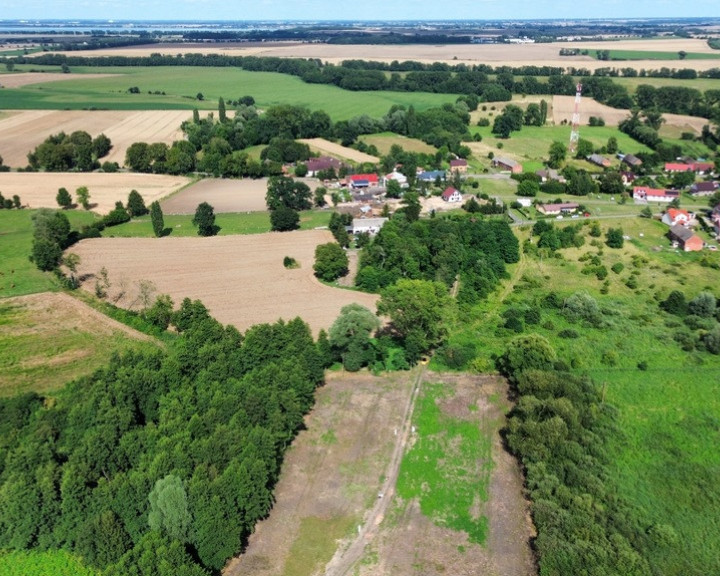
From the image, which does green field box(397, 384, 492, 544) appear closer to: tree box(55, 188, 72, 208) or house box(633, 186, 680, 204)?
house box(633, 186, 680, 204)

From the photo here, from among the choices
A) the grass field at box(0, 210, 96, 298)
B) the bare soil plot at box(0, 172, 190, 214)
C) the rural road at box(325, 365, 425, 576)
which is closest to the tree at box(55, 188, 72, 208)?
the grass field at box(0, 210, 96, 298)

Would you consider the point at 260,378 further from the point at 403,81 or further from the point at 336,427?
the point at 403,81

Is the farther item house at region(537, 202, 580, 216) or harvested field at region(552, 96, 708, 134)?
harvested field at region(552, 96, 708, 134)

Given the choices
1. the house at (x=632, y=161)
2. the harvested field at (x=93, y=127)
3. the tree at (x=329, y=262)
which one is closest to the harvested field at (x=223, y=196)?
the harvested field at (x=93, y=127)

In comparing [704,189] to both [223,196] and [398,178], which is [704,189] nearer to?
[398,178]

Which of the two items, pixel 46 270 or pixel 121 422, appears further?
pixel 46 270

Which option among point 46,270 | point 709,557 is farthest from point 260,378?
point 46,270

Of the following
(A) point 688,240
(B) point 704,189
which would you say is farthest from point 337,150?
(A) point 688,240

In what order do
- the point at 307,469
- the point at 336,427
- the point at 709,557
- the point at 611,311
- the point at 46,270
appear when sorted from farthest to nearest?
1. the point at 46,270
2. the point at 611,311
3. the point at 336,427
4. the point at 307,469
5. the point at 709,557
